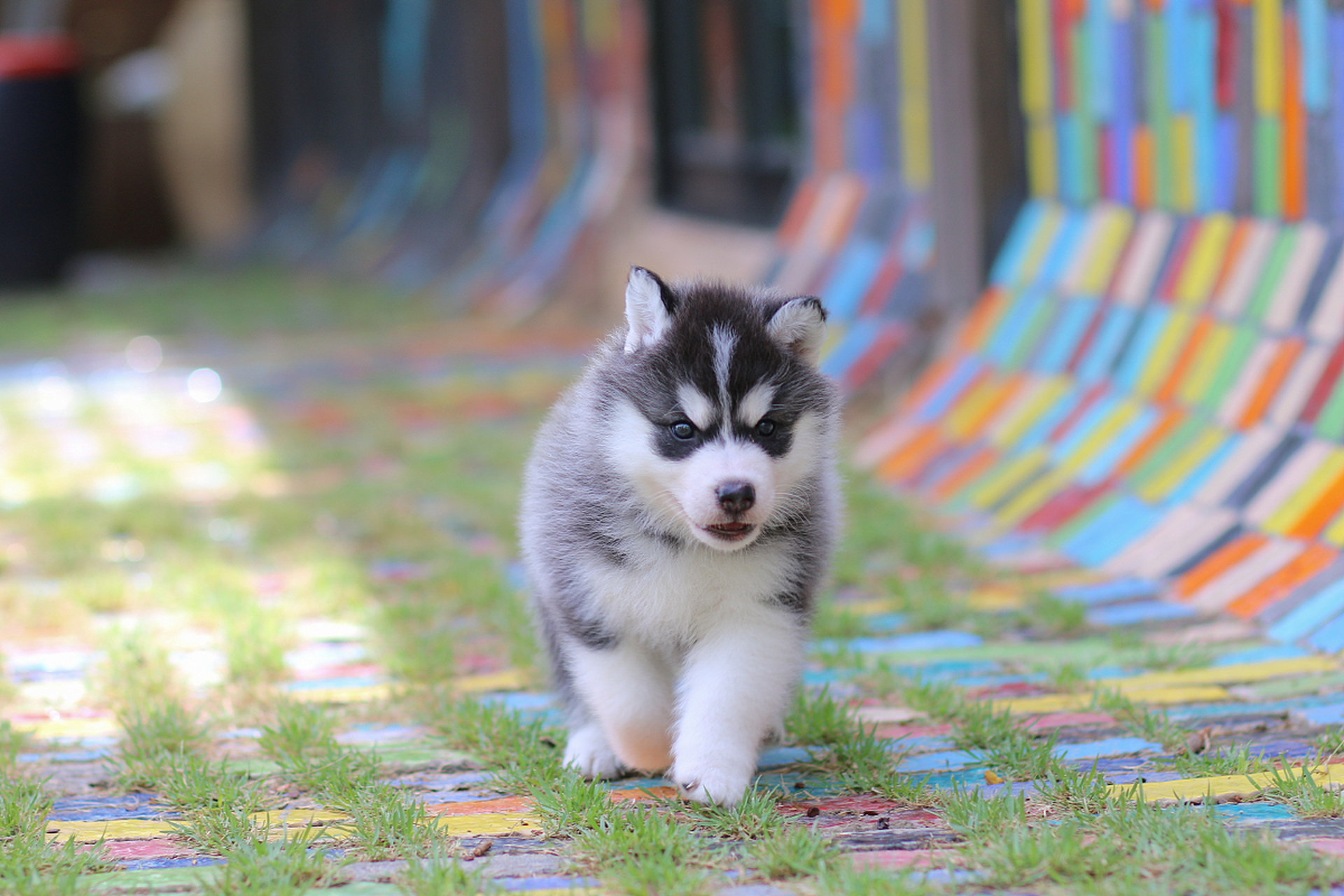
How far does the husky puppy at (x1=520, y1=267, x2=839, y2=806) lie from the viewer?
279cm

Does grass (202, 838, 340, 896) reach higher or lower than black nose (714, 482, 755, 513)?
lower

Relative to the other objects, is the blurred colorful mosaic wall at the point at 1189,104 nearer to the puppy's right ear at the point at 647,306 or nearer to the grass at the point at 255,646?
the puppy's right ear at the point at 647,306

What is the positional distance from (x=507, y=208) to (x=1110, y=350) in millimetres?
7089

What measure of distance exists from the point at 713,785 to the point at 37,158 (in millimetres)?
11241

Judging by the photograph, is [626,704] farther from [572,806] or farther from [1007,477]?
[1007,477]

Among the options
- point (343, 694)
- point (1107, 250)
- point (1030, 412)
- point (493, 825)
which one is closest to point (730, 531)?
point (493, 825)

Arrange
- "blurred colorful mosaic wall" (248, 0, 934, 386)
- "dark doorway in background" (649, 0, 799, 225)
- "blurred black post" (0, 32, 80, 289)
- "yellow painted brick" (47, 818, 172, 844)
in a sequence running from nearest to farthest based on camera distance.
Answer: "yellow painted brick" (47, 818, 172, 844) → "blurred colorful mosaic wall" (248, 0, 934, 386) → "dark doorway in background" (649, 0, 799, 225) → "blurred black post" (0, 32, 80, 289)

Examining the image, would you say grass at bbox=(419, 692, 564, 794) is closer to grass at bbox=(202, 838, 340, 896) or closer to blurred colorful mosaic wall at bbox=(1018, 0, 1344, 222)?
grass at bbox=(202, 838, 340, 896)

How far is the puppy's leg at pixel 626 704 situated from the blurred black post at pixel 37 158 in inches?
427

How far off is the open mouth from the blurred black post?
11.0 meters

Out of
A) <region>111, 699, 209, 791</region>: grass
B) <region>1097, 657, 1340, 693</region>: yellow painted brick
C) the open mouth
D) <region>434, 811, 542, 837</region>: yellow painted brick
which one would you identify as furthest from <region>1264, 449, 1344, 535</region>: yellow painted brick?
<region>111, 699, 209, 791</region>: grass

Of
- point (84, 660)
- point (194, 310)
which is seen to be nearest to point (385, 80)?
point (194, 310)

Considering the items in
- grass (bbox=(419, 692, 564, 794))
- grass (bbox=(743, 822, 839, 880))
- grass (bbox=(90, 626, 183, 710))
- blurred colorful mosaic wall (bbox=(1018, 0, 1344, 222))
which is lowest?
grass (bbox=(90, 626, 183, 710))

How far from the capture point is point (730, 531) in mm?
2783
